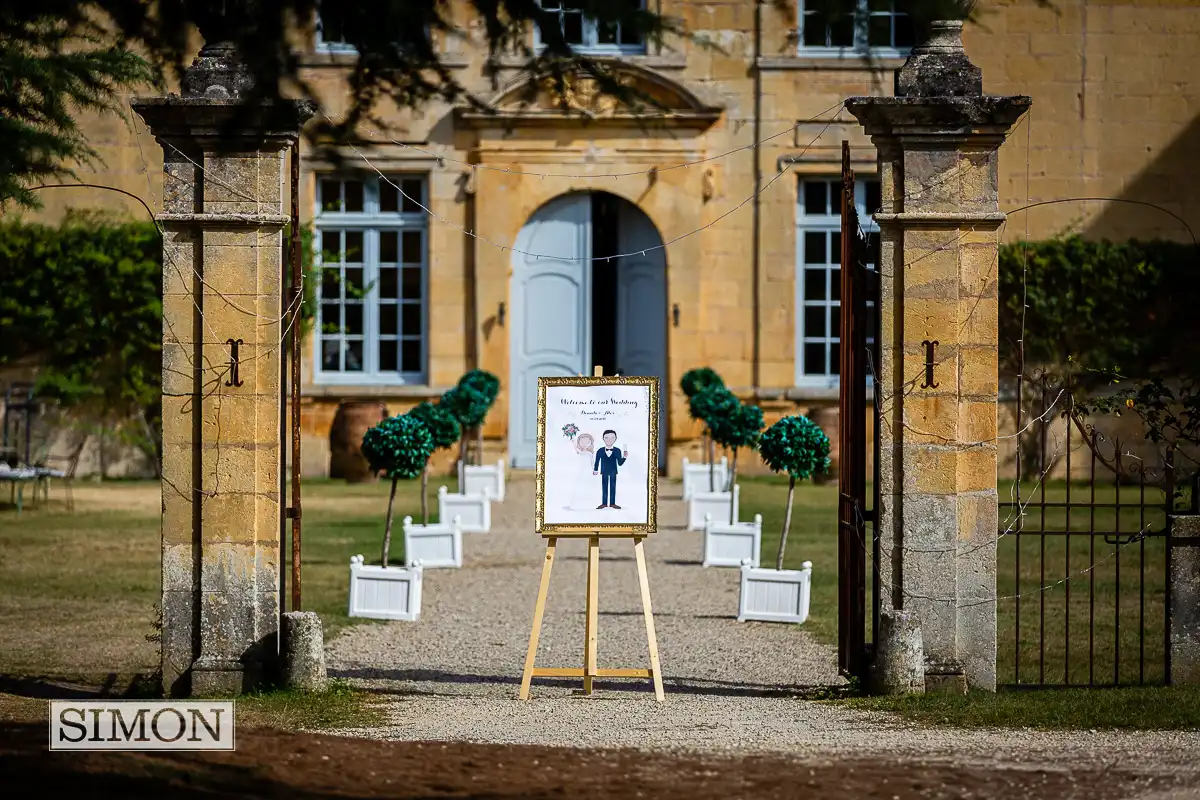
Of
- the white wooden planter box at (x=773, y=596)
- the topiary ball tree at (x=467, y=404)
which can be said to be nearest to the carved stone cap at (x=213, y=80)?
the white wooden planter box at (x=773, y=596)

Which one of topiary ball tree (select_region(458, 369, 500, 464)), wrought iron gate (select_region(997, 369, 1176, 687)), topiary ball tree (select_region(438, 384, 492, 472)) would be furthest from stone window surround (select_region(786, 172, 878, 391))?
topiary ball tree (select_region(438, 384, 492, 472))

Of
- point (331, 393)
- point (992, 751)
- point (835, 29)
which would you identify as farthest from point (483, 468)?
point (835, 29)

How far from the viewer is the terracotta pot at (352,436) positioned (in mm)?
17766

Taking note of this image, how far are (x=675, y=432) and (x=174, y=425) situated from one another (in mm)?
11238

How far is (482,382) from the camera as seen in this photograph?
16438mm

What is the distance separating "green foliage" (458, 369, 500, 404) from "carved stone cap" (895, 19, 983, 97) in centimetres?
930

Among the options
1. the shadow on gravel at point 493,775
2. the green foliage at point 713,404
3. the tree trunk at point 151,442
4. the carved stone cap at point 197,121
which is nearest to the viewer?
the shadow on gravel at point 493,775

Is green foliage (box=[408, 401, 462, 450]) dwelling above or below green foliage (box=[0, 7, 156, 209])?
below

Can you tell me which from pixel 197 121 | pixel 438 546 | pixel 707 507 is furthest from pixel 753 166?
pixel 197 121

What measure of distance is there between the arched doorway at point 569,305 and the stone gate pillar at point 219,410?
11026 millimetres

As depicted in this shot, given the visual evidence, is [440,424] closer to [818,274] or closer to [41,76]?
[41,76]

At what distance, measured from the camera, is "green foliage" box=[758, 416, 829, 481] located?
34.9 ft

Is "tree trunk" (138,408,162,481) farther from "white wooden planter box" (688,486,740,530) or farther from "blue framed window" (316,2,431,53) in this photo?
"blue framed window" (316,2,431,53)

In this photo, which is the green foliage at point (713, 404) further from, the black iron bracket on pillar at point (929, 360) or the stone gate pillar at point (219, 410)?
the stone gate pillar at point (219, 410)
